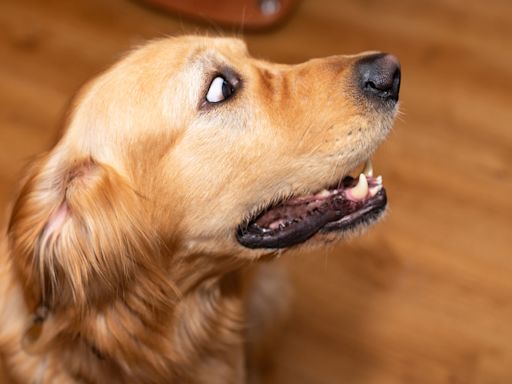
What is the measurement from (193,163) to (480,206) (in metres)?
1.29

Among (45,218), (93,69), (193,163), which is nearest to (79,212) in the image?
(45,218)

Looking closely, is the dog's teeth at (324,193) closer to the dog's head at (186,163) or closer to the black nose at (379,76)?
the dog's head at (186,163)

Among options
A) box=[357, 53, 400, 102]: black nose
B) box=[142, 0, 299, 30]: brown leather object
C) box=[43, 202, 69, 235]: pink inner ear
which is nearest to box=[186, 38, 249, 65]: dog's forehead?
box=[357, 53, 400, 102]: black nose

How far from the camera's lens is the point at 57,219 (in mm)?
1271

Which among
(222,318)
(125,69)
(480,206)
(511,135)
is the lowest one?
(222,318)

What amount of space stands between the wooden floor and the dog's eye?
1.17 ft

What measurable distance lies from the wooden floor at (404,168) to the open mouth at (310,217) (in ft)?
1.71

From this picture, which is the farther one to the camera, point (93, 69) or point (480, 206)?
point (93, 69)

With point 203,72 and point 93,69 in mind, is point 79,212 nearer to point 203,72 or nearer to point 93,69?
point 203,72

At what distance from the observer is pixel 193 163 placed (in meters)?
1.31

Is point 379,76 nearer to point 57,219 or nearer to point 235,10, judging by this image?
point 57,219

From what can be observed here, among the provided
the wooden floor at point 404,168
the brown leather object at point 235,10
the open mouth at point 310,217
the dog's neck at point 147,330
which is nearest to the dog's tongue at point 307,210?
the open mouth at point 310,217

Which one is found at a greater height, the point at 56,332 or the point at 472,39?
the point at 472,39

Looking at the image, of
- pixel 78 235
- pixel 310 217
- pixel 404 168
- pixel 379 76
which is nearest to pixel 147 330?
pixel 78 235
